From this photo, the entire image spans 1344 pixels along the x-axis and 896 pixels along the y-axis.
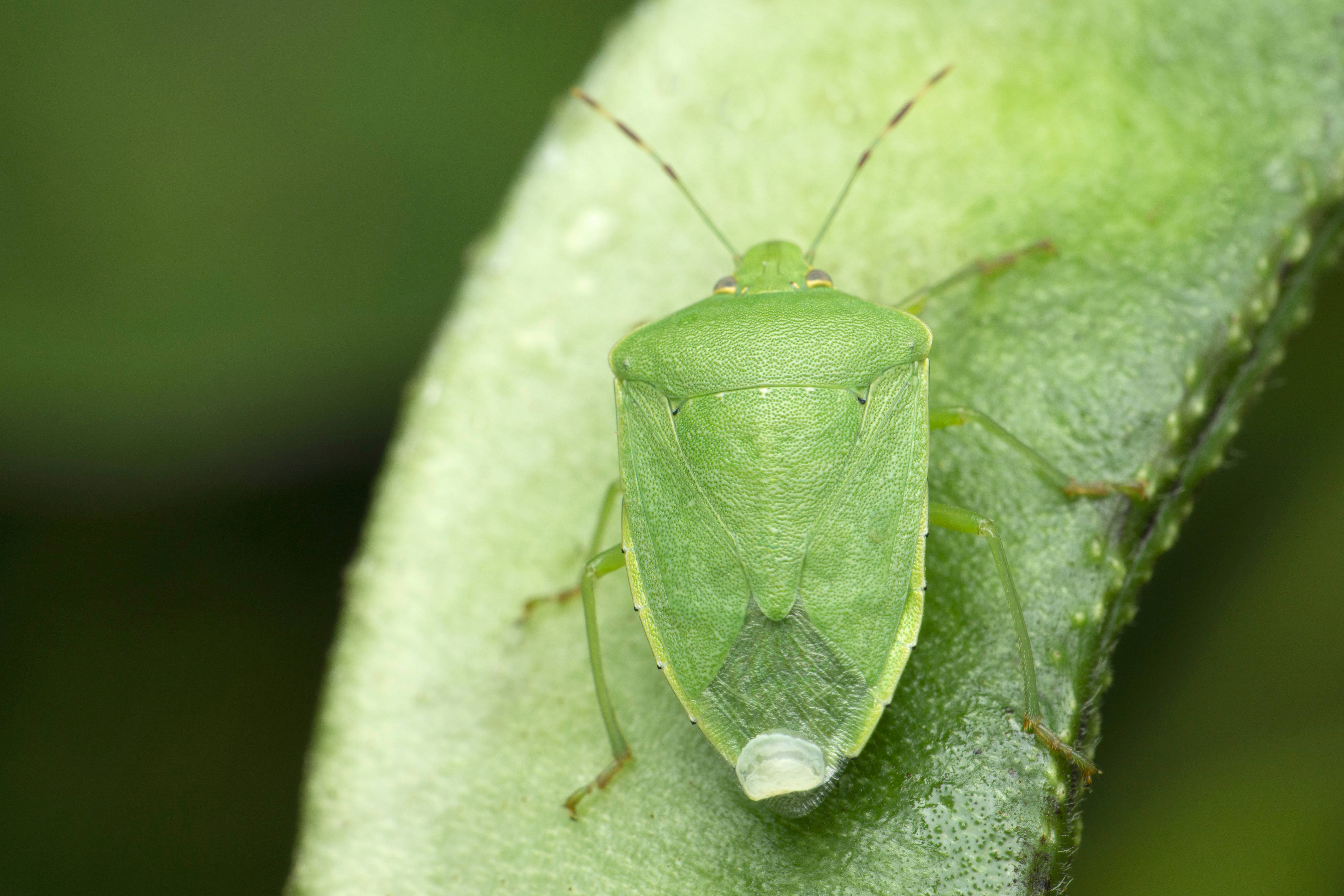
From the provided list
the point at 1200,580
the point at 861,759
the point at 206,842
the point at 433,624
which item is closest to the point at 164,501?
the point at 206,842

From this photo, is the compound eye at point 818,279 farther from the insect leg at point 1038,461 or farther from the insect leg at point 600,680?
the insect leg at point 600,680

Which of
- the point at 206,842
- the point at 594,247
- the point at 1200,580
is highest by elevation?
the point at 594,247

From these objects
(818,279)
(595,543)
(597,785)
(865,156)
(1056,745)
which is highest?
(865,156)

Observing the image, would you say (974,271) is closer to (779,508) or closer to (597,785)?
(779,508)

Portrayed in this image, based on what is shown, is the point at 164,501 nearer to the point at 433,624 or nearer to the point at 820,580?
the point at 433,624

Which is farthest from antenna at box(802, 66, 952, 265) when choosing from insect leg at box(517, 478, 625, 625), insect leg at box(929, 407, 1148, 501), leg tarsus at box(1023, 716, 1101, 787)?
leg tarsus at box(1023, 716, 1101, 787)

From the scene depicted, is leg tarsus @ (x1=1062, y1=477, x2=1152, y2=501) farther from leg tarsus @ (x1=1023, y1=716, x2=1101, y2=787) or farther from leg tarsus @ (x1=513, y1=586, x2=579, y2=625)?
leg tarsus @ (x1=513, y1=586, x2=579, y2=625)

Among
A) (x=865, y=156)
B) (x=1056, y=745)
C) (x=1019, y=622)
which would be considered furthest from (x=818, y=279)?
(x=1056, y=745)
